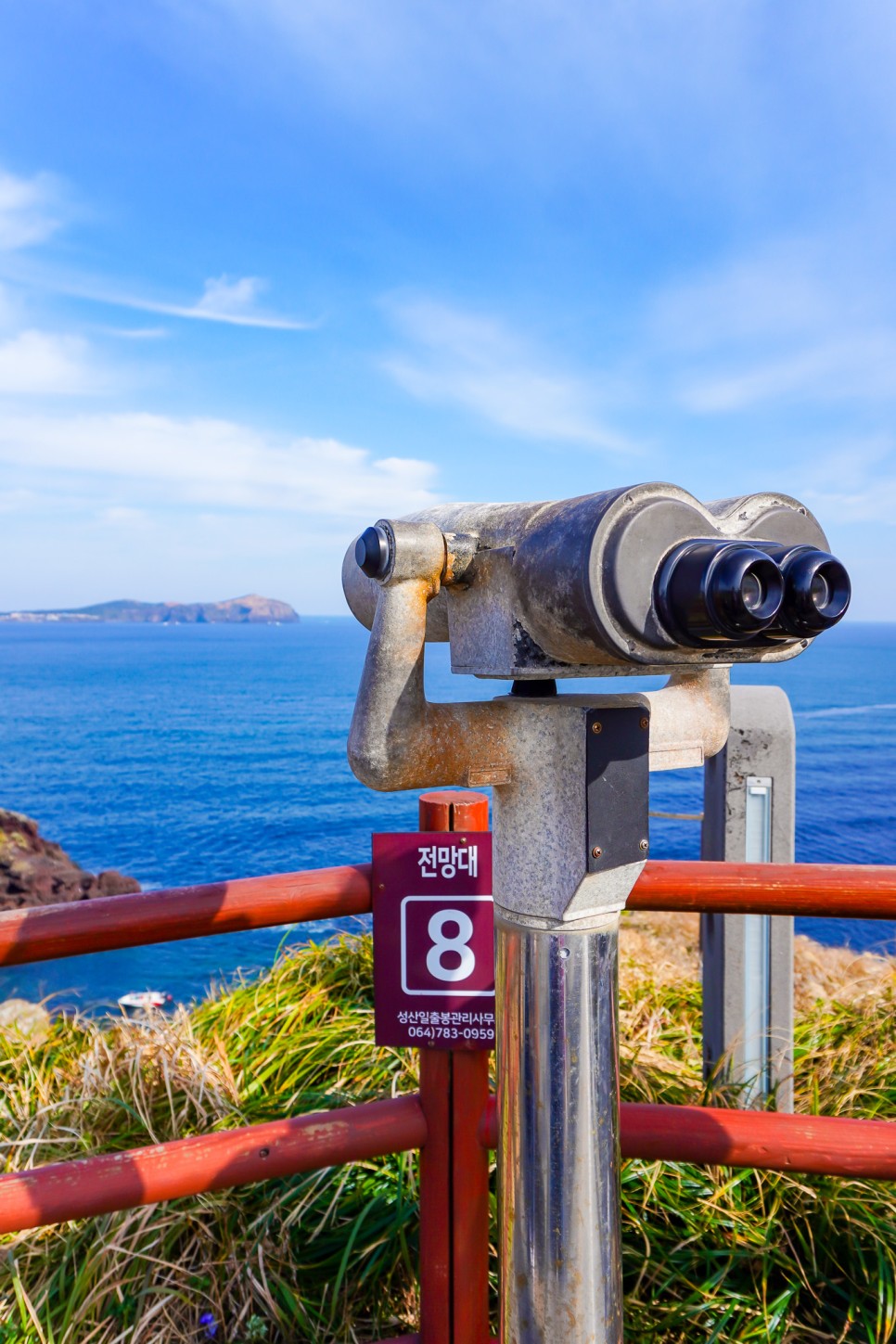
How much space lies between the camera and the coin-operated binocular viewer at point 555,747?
0.84 meters

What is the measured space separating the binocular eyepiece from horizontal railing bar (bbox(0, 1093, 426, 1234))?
4.09ft

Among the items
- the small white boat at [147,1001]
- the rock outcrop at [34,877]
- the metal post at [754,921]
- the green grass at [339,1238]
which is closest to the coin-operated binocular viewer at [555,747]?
the green grass at [339,1238]

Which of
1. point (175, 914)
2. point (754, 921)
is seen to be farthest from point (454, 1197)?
point (754, 921)

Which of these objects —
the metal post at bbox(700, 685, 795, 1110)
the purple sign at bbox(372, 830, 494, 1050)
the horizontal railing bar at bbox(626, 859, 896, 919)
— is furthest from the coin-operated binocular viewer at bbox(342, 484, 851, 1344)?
the metal post at bbox(700, 685, 795, 1110)

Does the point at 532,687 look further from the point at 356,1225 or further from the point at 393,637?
the point at 356,1225

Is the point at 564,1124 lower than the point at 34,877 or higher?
higher

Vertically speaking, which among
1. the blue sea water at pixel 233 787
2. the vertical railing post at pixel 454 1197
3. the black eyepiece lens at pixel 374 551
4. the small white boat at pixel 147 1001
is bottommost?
the blue sea water at pixel 233 787

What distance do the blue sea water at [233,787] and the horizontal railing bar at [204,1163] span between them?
0.96 m

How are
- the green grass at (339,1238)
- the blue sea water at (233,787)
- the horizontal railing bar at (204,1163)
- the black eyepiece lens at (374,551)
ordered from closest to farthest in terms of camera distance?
the black eyepiece lens at (374,551) < the horizontal railing bar at (204,1163) < the green grass at (339,1238) < the blue sea water at (233,787)

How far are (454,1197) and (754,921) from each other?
4.33ft

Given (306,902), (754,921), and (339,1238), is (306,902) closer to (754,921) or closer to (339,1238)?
(339,1238)

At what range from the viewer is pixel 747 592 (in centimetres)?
78

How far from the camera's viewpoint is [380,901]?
1.62m

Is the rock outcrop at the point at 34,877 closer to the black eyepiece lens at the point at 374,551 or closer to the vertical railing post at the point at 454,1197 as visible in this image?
the vertical railing post at the point at 454,1197
